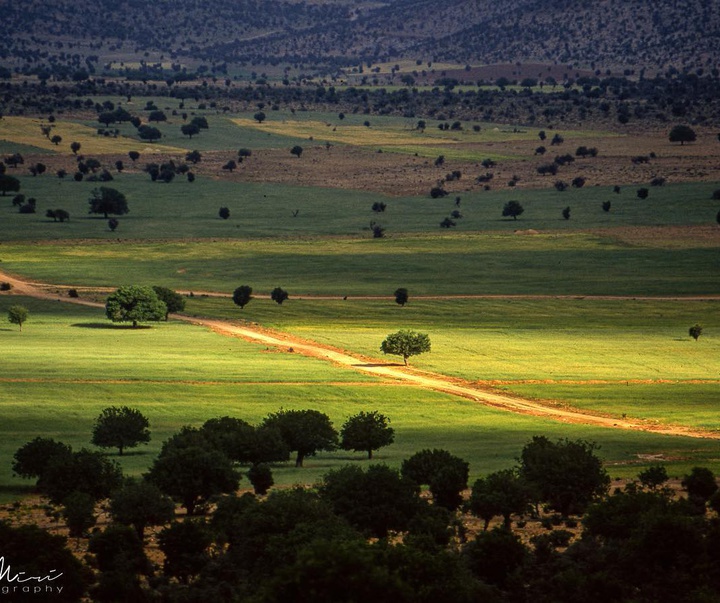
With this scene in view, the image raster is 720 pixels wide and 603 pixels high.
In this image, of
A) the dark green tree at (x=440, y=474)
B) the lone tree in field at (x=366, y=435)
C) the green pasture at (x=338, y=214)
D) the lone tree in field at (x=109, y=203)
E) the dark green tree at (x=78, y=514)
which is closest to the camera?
the dark green tree at (x=78, y=514)

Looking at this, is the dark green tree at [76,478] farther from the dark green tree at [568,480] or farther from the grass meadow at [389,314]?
the dark green tree at [568,480]

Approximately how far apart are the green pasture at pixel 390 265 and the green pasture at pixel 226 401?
109ft

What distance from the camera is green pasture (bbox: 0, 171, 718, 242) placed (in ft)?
558

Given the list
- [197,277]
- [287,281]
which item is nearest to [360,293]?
[287,281]

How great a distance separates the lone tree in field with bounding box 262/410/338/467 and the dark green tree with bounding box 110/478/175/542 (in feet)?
46.6

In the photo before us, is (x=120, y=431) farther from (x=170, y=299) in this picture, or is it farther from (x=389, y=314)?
(x=389, y=314)

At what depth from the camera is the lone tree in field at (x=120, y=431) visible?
214 feet

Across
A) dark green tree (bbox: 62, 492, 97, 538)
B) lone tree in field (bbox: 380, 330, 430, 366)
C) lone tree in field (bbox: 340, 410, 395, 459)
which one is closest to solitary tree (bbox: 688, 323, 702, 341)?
lone tree in field (bbox: 380, 330, 430, 366)

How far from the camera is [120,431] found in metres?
65.5

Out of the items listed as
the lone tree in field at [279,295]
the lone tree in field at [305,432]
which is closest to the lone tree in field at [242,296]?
the lone tree in field at [279,295]

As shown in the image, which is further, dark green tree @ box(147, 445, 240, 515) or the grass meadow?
the grass meadow

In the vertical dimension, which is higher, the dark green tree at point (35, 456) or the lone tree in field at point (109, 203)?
the lone tree in field at point (109, 203)

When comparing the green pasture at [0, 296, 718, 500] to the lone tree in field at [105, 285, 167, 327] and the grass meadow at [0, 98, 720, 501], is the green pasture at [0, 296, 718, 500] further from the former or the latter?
the lone tree in field at [105, 285, 167, 327]

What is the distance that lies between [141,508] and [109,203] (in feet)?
433
